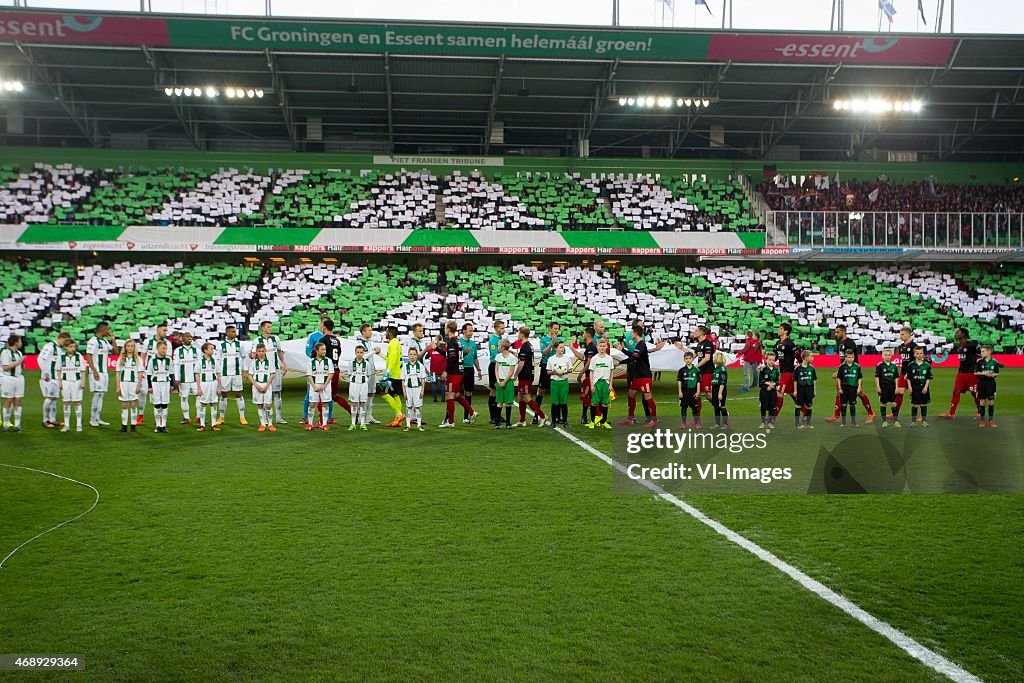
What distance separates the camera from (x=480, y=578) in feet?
18.8

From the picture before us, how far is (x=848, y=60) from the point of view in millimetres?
29641

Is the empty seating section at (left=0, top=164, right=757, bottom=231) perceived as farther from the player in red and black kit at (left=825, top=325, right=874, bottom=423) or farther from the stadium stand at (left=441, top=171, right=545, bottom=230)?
the player in red and black kit at (left=825, top=325, right=874, bottom=423)

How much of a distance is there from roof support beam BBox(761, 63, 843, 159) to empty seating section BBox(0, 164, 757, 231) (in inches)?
131

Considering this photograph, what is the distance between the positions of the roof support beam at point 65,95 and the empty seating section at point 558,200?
19280 millimetres

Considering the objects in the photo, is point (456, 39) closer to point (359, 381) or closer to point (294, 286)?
→ point (294, 286)

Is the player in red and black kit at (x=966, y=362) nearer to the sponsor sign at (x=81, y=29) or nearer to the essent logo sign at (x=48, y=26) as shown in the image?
the sponsor sign at (x=81, y=29)

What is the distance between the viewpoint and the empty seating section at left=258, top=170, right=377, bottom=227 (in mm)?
33219

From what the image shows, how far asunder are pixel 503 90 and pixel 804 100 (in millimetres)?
13500

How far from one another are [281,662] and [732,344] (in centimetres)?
2874

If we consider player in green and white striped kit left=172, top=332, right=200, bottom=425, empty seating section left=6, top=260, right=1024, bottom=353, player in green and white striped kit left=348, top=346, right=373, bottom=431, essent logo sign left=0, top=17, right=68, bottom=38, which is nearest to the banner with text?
essent logo sign left=0, top=17, right=68, bottom=38

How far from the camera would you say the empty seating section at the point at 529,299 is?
30.8 metres

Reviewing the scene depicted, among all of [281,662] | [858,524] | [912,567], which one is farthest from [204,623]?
[858,524]

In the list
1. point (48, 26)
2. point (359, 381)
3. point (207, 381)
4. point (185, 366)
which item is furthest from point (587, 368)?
point (48, 26)

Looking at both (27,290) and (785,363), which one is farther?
(27,290)
